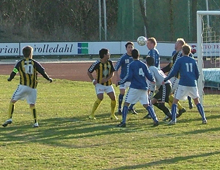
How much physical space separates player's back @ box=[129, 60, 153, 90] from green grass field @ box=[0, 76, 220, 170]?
39.0 inches

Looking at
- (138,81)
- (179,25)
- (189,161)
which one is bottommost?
(189,161)

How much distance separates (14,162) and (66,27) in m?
46.0

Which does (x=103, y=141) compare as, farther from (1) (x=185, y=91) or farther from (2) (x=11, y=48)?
(2) (x=11, y=48)

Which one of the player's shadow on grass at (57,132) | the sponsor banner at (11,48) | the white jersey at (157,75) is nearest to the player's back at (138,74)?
the white jersey at (157,75)

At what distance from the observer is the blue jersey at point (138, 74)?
13195 mm

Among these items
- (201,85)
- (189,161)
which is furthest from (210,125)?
(189,161)

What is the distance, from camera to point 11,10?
55656 millimetres

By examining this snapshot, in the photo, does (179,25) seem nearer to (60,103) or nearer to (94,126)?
(60,103)

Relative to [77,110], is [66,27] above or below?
above

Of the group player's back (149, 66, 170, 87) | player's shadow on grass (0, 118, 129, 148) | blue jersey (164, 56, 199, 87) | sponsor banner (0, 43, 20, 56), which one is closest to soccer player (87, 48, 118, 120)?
player's shadow on grass (0, 118, 129, 148)

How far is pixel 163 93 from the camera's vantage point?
47.2 ft

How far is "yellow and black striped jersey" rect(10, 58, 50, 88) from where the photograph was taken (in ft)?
44.0

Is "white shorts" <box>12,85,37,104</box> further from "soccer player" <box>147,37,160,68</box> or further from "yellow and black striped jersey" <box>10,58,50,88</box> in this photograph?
"soccer player" <box>147,37,160,68</box>

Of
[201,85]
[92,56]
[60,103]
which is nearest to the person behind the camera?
[201,85]
